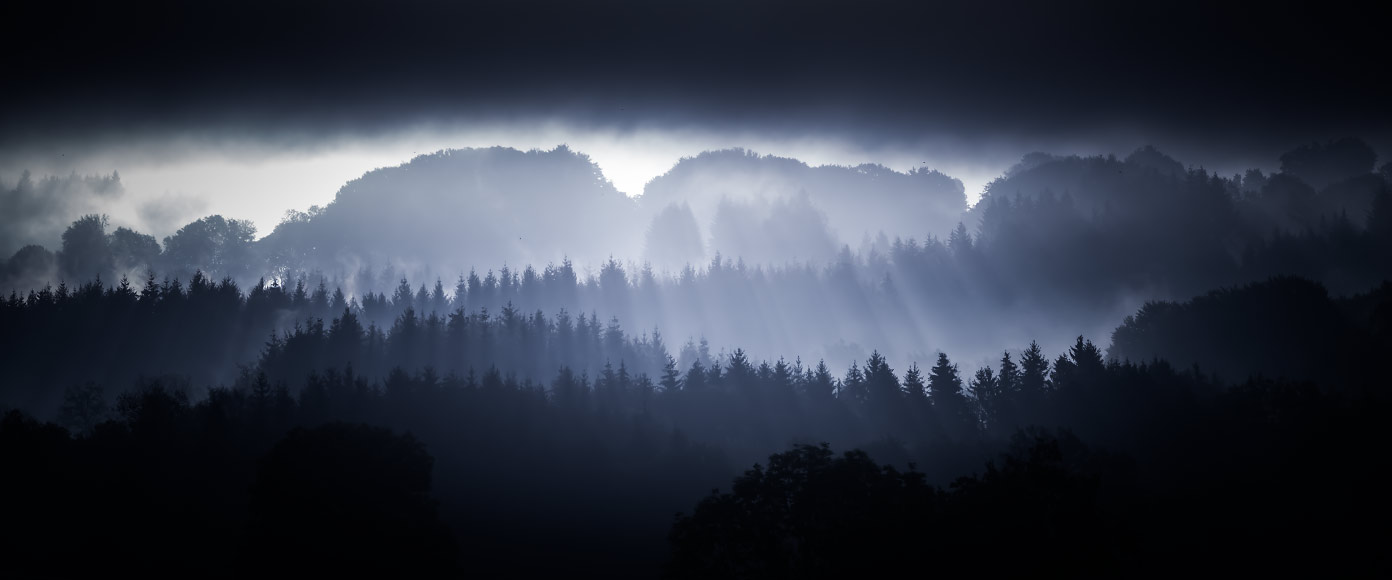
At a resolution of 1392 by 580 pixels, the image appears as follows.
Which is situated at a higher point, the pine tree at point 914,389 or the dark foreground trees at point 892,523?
the pine tree at point 914,389

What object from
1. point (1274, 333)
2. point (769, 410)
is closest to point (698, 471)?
point (769, 410)

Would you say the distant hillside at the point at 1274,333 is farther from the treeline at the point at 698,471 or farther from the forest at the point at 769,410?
the treeline at the point at 698,471

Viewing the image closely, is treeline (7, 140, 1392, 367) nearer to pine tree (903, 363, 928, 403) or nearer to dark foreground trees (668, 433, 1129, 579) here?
pine tree (903, 363, 928, 403)

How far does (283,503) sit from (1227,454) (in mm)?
79195

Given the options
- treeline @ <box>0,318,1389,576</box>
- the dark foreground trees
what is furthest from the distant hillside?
the dark foreground trees

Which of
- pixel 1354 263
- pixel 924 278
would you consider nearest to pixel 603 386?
pixel 924 278

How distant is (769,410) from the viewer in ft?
375

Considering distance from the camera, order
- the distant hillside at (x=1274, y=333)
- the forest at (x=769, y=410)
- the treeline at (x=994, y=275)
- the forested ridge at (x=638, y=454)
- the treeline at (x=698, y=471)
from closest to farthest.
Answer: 1. the treeline at (x=698, y=471)
2. the forested ridge at (x=638, y=454)
3. the forest at (x=769, y=410)
4. the distant hillside at (x=1274, y=333)
5. the treeline at (x=994, y=275)

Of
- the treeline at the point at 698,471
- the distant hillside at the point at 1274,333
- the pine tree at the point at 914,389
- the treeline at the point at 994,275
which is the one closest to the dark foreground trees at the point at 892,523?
the treeline at the point at 698,471

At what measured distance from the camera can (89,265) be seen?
192375 mm

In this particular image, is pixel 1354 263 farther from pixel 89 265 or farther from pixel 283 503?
pixel 89 265

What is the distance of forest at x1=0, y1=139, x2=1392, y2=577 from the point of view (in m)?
57.1

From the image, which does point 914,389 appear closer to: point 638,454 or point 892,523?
point 638,454

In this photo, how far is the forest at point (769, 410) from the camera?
57.1 metres
